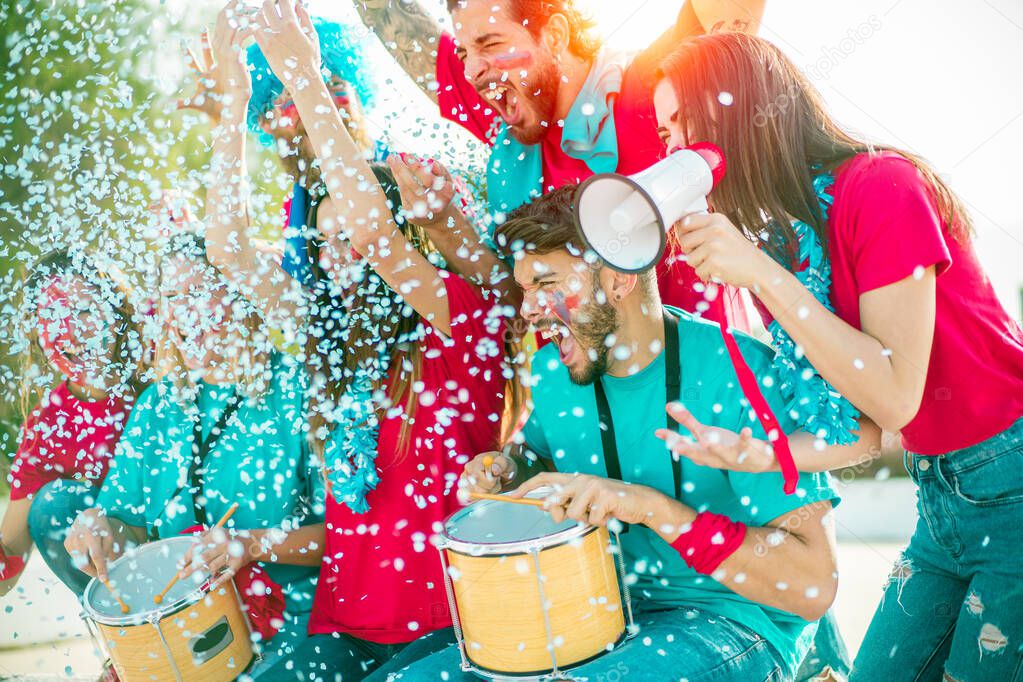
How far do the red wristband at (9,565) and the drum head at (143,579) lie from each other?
4.02ft

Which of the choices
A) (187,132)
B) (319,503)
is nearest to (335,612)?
(319,503)

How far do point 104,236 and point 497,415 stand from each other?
2.12 meters

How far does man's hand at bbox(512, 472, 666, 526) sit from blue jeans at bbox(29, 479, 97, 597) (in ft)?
6.93

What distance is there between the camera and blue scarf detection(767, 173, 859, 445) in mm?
1623

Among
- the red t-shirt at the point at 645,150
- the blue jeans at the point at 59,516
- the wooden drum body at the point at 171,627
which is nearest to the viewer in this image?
the wooden drum body at the point at 171,627

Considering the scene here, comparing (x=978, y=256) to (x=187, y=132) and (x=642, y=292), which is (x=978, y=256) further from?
(x=187, y=132)

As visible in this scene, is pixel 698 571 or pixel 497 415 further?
pixel 497 415

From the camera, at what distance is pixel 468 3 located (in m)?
2.36

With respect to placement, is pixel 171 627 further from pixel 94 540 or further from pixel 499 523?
pixel 499 523

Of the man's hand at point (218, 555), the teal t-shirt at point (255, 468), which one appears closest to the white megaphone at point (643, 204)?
the teal t-shirt at point (255, 468)

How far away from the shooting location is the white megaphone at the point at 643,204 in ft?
4.69

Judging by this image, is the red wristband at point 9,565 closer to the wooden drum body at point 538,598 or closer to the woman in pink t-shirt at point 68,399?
the woman in pink t-shirt at point 68,399

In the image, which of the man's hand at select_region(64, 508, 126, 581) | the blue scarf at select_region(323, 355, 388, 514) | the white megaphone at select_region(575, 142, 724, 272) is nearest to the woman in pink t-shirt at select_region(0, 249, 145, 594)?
the man's hand at select_region(64, 508, 126, 581)

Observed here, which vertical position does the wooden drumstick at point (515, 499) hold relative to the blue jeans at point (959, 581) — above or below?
above
